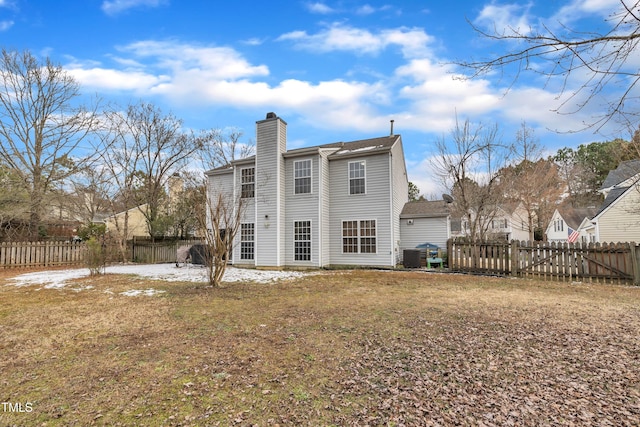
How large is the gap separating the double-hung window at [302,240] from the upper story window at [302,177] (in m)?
1.63

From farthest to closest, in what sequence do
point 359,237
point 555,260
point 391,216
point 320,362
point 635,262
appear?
point 359,237 < point 391,216 < point 555,260 < point 635,262 < point 320,362

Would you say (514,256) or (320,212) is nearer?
(514,256)

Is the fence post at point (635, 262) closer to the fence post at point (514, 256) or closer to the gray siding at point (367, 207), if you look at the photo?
the fence post at point (514, 256)

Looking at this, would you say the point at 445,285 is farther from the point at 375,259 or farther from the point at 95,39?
the point at 95,39

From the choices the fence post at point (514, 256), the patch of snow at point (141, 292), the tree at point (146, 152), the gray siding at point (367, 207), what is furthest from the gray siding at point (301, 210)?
the tree at point (146, 152)

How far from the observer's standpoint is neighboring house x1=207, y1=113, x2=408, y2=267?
14234 mm

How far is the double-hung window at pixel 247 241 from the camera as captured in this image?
15555 millimetres

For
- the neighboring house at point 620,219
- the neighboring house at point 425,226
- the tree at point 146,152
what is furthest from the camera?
the tree at point 146,152

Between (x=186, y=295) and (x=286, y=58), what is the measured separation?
8.92 meters

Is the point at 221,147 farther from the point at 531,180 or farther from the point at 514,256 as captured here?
the point at 531,180

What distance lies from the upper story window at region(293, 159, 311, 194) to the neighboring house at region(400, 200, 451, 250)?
17.5ft

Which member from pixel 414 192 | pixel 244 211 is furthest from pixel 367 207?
pixel 414 192

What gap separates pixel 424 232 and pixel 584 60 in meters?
13.6

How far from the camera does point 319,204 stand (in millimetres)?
14453
